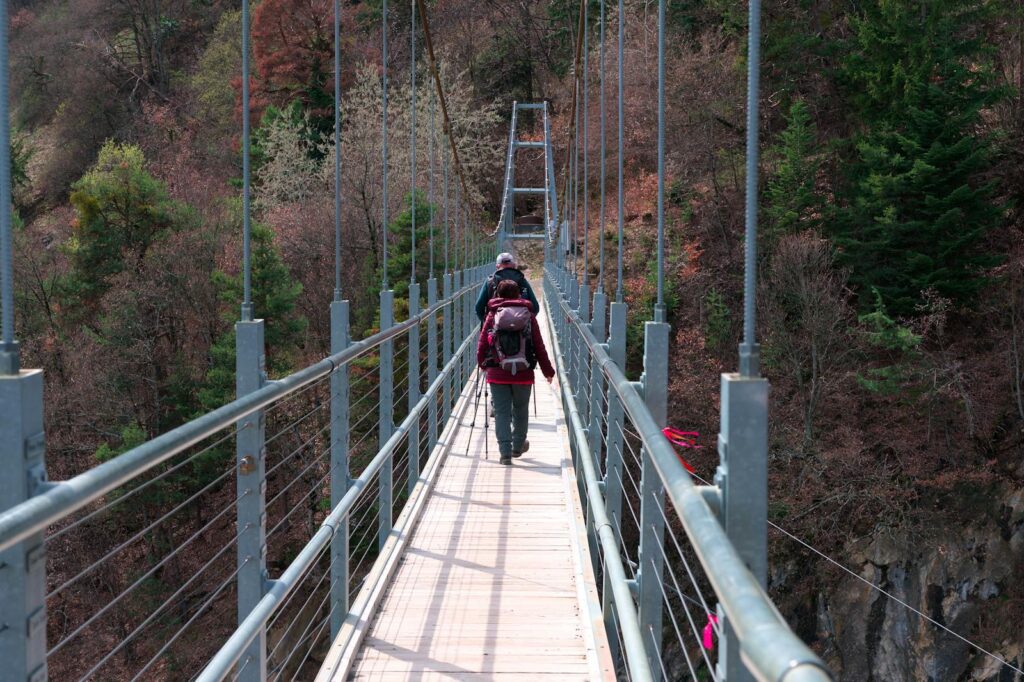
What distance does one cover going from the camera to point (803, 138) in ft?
67.5

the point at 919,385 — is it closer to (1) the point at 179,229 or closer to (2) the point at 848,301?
(2) the point at 848,301

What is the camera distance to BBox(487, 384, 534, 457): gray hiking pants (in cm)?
648

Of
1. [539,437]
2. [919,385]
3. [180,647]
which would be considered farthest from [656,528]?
[919,385]

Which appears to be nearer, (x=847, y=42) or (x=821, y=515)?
(x=821, y=515)

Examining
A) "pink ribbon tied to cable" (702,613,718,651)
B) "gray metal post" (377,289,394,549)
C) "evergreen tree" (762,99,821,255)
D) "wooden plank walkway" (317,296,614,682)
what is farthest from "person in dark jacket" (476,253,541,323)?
"evergreen tree" (762,99,821,255)

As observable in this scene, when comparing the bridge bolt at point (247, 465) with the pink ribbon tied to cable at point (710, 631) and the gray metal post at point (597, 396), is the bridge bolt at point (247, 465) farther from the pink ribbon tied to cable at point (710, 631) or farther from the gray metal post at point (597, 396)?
the gray metal post at point (597, 396)

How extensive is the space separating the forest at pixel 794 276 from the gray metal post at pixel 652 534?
34.4 ft

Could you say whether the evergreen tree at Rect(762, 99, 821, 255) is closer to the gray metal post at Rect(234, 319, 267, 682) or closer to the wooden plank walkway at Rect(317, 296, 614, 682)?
the wooden plank walkway at Rect(317, 296, 614, 682)

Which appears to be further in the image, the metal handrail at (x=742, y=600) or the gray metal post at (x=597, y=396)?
the gray metal post at (x=597, y=396)

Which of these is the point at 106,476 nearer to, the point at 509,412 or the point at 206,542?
the point at 509,412

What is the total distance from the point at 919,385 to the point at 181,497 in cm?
1238

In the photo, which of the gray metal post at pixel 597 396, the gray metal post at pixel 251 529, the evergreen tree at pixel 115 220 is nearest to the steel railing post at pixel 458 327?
the gray metal post at pixel 597 396

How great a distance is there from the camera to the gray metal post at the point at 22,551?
1.31 metres

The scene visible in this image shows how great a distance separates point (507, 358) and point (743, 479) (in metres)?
4.80
